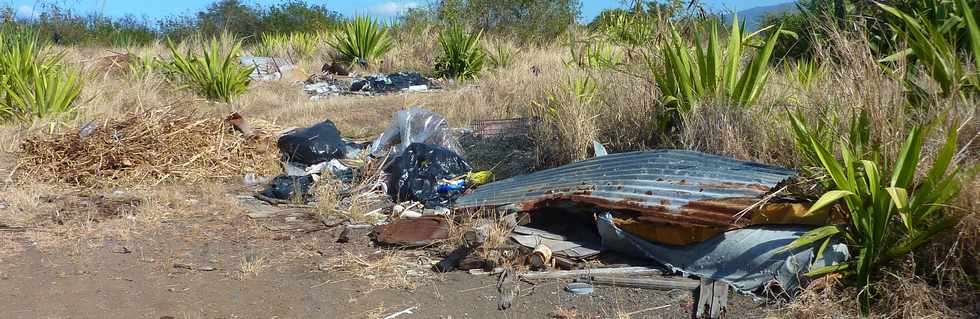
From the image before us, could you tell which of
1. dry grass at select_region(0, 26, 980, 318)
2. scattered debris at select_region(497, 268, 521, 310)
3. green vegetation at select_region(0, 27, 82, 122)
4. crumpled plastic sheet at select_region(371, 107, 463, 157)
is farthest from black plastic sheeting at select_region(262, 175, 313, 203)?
green vegetation at select_region(0, 27, 82, 122)

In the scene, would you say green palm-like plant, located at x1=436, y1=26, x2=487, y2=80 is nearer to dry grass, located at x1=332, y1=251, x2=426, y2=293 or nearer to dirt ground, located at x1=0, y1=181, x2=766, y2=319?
dirt ground, located at x1=0, y1=181, x2=766, y2=319

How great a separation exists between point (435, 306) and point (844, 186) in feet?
6.34

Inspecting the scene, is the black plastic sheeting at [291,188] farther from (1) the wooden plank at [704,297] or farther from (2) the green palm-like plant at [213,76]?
(2) the green palm-like plant at [213,76]

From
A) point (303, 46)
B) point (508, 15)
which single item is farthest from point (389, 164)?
point (508, 15)

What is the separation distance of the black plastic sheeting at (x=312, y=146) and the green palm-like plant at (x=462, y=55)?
6245 millimetres

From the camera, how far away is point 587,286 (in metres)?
4.18

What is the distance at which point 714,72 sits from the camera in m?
5.77

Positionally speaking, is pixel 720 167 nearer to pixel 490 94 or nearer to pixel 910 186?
pixel 910 186

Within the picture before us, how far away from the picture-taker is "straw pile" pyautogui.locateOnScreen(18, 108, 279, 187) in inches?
266

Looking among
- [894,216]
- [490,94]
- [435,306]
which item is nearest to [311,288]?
[435,306]

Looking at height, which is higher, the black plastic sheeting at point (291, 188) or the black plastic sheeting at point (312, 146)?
the black plastic sheeting at point (312, 146)

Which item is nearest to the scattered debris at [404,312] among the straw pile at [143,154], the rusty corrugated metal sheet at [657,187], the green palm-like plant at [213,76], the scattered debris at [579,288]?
the scattered debris at [579,288]

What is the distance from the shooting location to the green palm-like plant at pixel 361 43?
15.3 m

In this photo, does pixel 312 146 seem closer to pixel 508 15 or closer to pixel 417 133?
pixel 417 133
